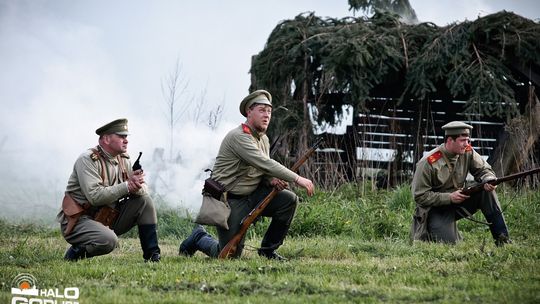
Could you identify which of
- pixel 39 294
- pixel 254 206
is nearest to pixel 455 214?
pixel 254 206

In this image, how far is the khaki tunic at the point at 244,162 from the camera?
749 cm

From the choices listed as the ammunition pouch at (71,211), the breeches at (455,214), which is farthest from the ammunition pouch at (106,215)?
the breeches at (455,214)

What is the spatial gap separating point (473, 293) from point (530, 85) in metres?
9.92

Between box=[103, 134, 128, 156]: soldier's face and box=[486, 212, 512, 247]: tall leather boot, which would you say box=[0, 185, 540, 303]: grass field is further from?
box=[103, 134, 128, 156]: soldier's face

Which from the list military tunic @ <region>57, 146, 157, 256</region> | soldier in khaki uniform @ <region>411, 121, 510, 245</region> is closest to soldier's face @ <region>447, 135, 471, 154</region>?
soldier in khaki uniform @ <region>411, 121, 510, 245</region>

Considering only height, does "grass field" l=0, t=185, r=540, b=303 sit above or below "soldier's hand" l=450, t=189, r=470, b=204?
below

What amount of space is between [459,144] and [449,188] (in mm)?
605

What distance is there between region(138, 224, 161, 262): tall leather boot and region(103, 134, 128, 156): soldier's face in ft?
2.70

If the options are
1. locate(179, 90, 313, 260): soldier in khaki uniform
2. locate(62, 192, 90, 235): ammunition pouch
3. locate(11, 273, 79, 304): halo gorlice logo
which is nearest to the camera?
locate(11, 273, 79, 304): halo gorlice logo

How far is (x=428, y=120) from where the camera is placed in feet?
48.5

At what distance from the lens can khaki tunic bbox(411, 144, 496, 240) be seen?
8.94 metres

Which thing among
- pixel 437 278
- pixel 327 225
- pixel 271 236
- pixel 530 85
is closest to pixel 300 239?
pixel 327 225

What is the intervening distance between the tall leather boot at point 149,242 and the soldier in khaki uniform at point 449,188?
10.7ft

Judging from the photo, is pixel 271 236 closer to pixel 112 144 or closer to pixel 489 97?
pixel 112 144
